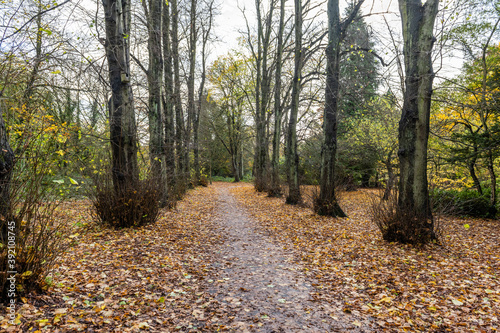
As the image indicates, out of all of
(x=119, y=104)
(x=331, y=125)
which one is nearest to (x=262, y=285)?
(x=119, y=104)

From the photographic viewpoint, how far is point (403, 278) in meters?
3.93

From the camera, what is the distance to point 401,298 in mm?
3389

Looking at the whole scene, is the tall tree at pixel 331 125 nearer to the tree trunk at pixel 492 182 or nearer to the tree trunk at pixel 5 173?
the tree trunk at pixel 492 182

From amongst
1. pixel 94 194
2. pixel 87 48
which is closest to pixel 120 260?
pixel 94 194

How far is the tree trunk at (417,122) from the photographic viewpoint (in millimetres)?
5219

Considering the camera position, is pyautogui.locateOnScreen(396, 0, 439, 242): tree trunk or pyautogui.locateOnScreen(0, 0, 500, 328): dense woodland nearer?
pyautogui.locateOnScreen(0, 0, 500, 328): dense woodland

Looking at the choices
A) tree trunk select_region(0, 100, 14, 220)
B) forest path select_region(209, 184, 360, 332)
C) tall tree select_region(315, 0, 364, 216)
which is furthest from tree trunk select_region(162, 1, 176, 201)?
tree trunk select_region(0, 100, 14, 220)

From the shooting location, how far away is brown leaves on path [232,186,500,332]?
2945 millimetres

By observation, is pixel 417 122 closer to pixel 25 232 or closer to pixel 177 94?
pixel 25 232

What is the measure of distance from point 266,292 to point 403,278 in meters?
2.07

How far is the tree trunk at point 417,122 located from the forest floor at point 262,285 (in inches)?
19.7

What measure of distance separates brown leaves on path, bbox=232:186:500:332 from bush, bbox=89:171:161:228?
3356 millimetres

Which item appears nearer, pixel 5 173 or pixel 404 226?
pixel 5 173

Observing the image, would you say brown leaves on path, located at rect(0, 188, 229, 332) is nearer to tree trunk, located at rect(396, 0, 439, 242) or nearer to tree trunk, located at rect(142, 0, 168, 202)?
tree trunk, located at rect(142, 0, 168, 202)
